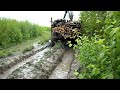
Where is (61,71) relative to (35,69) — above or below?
below

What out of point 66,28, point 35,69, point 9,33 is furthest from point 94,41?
point 9,33

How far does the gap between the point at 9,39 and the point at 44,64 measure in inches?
209

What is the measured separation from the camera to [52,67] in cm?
610

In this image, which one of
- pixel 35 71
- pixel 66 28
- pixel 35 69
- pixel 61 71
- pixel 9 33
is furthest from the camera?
pixel 9 33

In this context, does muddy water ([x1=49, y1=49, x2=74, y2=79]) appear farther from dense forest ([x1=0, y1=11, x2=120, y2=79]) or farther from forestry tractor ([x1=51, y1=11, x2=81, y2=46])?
forestry tractor ([x1=51, y1=11, x2=81, y2=46])

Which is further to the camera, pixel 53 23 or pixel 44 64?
pixel 53 23

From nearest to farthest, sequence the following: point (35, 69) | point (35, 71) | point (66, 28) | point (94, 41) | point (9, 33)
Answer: point (94, 41) < point (35, 71) < point (35, 69) < point (66, 28) < point (9, 33)

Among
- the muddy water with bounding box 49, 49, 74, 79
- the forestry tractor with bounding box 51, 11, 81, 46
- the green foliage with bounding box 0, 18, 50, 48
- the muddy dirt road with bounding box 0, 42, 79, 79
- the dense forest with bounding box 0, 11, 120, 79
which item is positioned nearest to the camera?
the dense forest with bounding box 0, 11, 120, 79

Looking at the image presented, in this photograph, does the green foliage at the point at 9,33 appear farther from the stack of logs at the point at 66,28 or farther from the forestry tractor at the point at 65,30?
the stack of logs at the point at 66,28

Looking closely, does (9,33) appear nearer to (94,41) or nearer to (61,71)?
(61,71)

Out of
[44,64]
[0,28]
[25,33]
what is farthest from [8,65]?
[25,33]

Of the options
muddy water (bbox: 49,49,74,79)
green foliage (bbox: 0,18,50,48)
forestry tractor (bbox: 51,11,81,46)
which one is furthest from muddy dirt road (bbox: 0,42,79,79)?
green foliage (bbox: 0,18,50,48)
